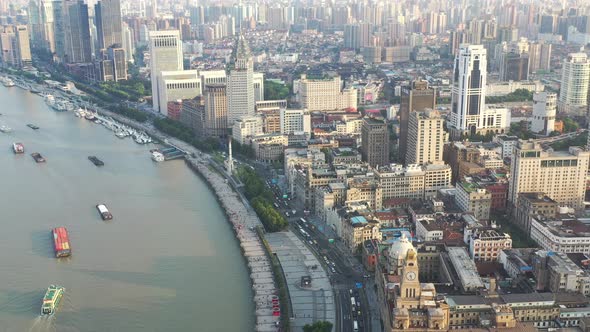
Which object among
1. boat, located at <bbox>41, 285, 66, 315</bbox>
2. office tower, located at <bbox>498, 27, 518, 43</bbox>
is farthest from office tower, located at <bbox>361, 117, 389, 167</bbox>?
office tower, located at <bbox>498, 27, 518, 43</bbox>

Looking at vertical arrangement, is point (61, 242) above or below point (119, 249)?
above

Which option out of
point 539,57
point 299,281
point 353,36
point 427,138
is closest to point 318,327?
point 299,281

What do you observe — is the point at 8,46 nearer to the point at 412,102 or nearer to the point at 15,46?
the point at 15,46

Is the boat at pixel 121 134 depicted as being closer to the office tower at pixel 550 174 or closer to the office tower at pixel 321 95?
the office tower at pixel 321 95

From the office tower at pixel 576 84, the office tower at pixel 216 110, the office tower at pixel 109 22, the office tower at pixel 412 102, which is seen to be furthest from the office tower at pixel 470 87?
the office tower at pixel 109 22

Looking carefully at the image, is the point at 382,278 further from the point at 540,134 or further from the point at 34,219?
the point at 540,134
